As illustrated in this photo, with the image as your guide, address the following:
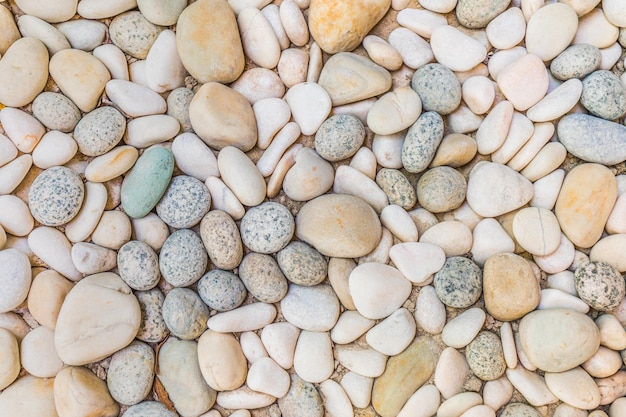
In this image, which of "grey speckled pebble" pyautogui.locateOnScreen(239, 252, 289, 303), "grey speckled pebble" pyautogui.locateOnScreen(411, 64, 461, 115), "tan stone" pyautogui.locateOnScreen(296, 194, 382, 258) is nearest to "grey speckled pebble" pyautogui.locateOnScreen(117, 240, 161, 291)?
"grey speckled pebble" pyautogui.locateOnScreen(239, 252, 289, 303)

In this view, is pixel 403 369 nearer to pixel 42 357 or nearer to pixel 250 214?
pixel 250 214

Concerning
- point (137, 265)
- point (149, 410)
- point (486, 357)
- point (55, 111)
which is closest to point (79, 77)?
point (55, 111)

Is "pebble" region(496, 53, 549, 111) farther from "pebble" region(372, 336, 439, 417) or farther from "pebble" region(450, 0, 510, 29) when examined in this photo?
"pebble" region(372, 336, 439, 417)

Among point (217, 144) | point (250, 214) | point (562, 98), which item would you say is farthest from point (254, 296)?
point (562, 98)

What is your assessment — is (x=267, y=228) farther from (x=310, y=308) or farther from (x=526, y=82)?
(x=526, y=82)

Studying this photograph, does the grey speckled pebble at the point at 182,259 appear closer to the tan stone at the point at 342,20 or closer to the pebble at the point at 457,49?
the tan stone at the point at 342,20
